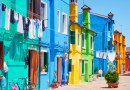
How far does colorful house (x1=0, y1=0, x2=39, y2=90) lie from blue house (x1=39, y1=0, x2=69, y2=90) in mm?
1827

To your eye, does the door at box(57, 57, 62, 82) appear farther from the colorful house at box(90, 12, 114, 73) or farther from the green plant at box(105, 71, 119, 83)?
the colorful house at box(90, 12, 114, 73)

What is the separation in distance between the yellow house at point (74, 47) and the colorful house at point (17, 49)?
27.6ft

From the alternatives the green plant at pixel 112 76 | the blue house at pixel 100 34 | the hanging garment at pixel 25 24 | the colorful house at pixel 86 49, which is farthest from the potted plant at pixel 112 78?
the blue house at pixel 100 34

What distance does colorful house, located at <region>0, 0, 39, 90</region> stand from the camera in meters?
15.4

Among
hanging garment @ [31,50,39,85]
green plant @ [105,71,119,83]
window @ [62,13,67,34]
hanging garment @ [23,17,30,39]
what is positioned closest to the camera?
hanging garment @ [23,17,30,39]

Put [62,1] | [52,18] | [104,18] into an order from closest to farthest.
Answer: [52,18], [62,1], [104,18]

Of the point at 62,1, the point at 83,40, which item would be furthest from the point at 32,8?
the point at 83,40

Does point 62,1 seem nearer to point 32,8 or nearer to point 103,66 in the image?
point 32,8

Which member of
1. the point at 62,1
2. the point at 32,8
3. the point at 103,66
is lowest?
the point at 103,66

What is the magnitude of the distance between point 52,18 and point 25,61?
596 centimetres

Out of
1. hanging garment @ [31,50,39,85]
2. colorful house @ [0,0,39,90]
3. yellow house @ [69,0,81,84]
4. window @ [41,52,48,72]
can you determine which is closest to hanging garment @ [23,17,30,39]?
colorful house @ [0,0,39,90]

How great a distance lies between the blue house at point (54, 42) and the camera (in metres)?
21.3

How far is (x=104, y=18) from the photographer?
46062mm

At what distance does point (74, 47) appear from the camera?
93.1 feet
